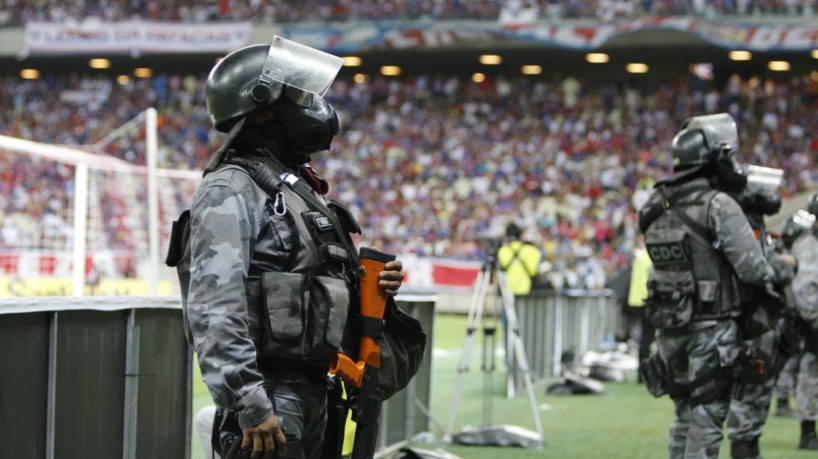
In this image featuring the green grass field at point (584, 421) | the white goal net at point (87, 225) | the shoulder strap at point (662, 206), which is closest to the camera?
the shoulder strap at point (662, 206)

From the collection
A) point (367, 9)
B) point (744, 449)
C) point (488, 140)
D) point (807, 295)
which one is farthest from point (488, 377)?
point (367, 9)

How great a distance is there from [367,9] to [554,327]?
83.5 ft

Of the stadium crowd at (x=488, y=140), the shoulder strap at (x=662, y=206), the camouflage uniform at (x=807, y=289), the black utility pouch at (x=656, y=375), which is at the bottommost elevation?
the black utility pouch at (x=656, y=375)

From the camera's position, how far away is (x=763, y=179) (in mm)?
8492

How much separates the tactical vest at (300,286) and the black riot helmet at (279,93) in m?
0.16

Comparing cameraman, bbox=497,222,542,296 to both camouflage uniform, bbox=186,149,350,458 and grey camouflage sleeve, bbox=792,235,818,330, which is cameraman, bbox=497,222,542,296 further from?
camouflage uniform, bbox=186,149,350,458

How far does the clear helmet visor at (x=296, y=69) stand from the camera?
412cm

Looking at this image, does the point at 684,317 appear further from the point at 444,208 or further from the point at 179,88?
the point at 179,88

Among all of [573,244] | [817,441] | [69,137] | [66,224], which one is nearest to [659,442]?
[817,441]

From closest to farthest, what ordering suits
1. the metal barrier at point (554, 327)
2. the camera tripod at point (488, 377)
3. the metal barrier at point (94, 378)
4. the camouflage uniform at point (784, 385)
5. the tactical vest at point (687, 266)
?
the metal barrier at point (94, 378) < the tactical vest at point (687, 266) < the camera tripod at point (488, 377) < the camouflage uniform at point (784, 385) < the metal barrier at point (554, 327)

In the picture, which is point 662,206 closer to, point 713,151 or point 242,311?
point 713,151

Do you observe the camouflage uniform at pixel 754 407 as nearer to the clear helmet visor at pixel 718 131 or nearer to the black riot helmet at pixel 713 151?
the black riot helmet at pixel 713 151

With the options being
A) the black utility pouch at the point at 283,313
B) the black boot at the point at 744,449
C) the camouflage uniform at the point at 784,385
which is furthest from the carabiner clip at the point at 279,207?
the camouflage uniform at the point at 784,385

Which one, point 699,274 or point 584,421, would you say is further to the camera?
point 584,421
